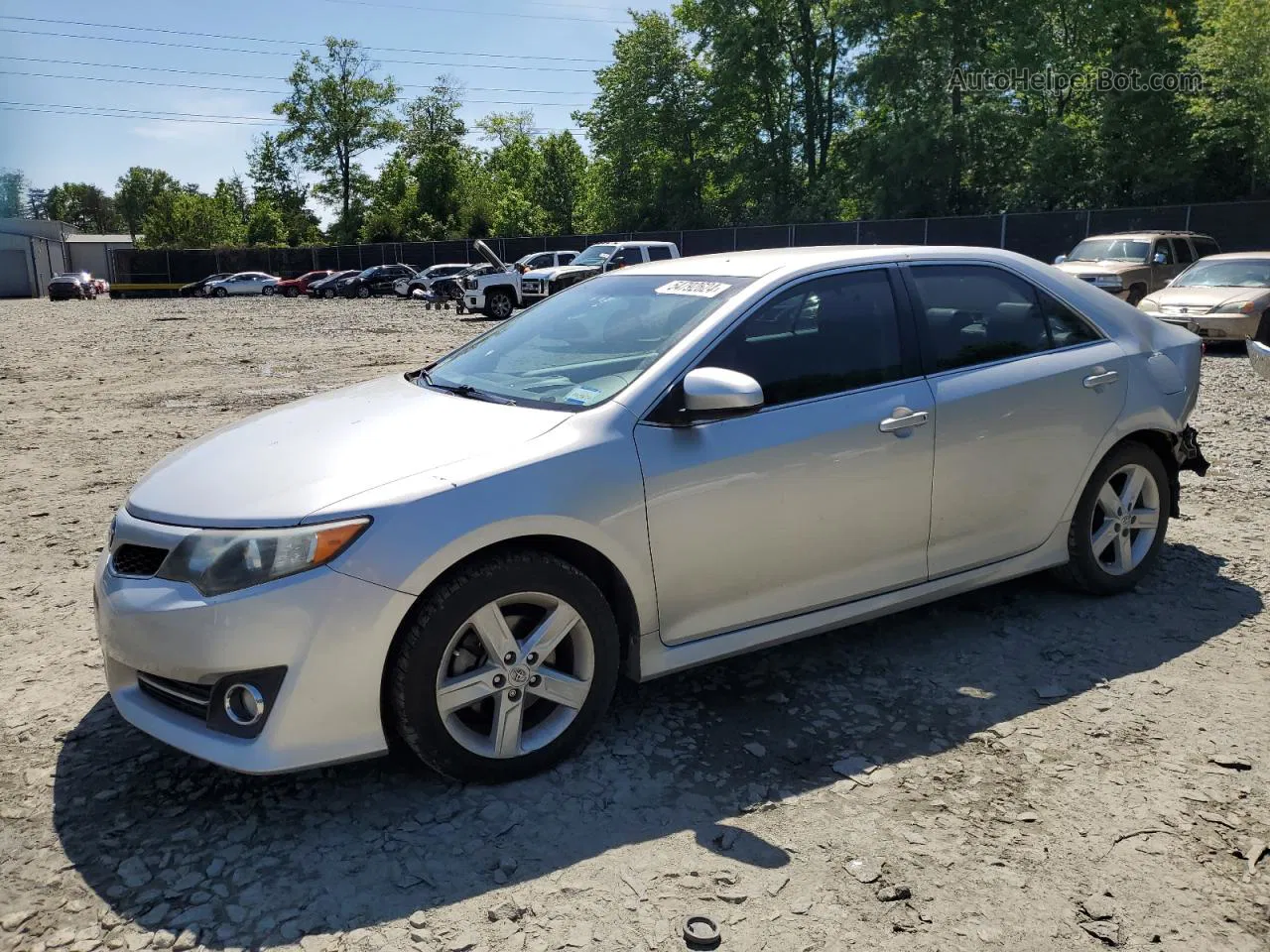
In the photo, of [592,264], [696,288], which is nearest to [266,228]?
[592,264]

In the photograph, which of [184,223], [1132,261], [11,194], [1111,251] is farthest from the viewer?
[184,223]

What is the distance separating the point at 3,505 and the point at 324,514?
202 inches

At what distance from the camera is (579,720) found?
3.23 metres

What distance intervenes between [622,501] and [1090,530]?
98.3 inches

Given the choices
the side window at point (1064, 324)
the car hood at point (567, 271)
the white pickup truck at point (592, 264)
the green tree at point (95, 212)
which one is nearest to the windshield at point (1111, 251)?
the white pickup truck at point (592, 264)

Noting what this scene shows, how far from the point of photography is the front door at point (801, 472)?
3.35 m

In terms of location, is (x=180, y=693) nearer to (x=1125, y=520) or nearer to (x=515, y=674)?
(x=515, y=674)

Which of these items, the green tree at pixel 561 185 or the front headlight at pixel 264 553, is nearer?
the front headlight at pixel 264 553

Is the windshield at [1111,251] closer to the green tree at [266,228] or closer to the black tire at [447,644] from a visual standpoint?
the black tire at [447,644]

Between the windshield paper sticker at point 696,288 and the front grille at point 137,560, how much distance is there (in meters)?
2.07

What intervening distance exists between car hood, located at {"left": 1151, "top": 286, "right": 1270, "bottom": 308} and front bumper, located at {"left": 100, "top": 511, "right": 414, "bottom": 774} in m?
14.5

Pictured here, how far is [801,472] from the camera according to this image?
3561 millimetres

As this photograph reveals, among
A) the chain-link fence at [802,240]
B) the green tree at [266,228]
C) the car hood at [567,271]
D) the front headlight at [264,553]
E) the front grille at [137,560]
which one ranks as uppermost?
the green tree at [266,228]

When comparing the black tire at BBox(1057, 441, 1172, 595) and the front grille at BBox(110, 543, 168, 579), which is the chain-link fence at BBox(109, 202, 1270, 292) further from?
the front grille at BBox(110, 543, 168, 579)
